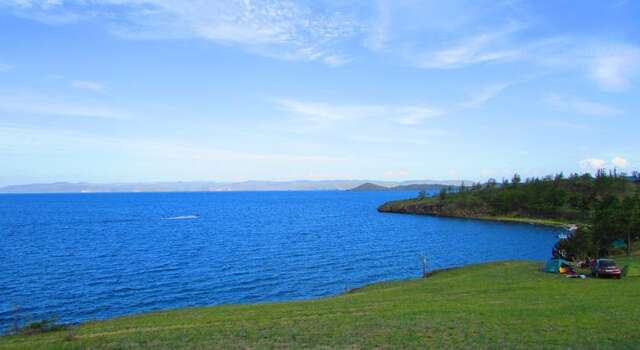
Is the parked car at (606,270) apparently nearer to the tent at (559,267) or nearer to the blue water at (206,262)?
the tent at (559,267)

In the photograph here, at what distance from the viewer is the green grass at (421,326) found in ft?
54.9

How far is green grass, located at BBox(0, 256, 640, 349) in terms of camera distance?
54.9ft

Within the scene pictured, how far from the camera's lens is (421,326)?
1919 centimetres

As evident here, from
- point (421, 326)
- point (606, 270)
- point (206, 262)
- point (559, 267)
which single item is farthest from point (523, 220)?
point (421, 326)

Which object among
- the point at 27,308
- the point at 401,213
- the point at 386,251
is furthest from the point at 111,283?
the point at 401,213

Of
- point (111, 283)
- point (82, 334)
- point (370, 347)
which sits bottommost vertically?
point (111, 283)

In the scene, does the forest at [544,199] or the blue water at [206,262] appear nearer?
the blue water at [206,262]

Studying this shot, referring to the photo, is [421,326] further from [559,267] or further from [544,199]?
[544,199]

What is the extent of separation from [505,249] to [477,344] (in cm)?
7019

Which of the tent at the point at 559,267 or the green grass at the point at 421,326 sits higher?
the green grass at the point at 421,326

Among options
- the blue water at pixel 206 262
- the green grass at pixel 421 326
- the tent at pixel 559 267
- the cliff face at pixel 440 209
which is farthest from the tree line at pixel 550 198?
the green grass at pixel 421 326

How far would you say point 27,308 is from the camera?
40594mm

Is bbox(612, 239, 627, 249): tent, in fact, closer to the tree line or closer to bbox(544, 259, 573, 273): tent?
bbox(544, 259, 573, 273): tent

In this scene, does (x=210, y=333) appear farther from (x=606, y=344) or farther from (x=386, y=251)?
(x=386, y=251)
